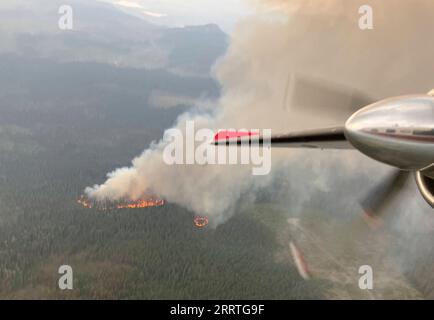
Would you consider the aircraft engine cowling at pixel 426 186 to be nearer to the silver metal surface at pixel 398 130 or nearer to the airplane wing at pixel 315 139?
the airplane wing at pixel 315 139

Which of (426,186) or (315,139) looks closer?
(426,186)

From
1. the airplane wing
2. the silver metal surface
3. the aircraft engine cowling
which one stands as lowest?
the silver metal surface

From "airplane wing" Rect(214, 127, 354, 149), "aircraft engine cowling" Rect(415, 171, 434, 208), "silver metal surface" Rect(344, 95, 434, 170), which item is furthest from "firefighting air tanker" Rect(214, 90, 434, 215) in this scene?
"aircraft engine cowling" Rect(415, 171, 434, 208)

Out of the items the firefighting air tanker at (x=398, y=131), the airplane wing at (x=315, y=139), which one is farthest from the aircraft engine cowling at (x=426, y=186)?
the firefighting air tanker at (x=398, y=131)

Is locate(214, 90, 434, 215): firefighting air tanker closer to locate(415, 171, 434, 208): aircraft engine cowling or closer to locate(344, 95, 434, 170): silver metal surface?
locate(344, 95, 434, 170): silver metal surface

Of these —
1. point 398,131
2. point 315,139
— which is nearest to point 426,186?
point 315,139

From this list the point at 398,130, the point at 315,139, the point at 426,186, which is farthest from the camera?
the point at 315,139

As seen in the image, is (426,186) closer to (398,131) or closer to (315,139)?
(315,139)
